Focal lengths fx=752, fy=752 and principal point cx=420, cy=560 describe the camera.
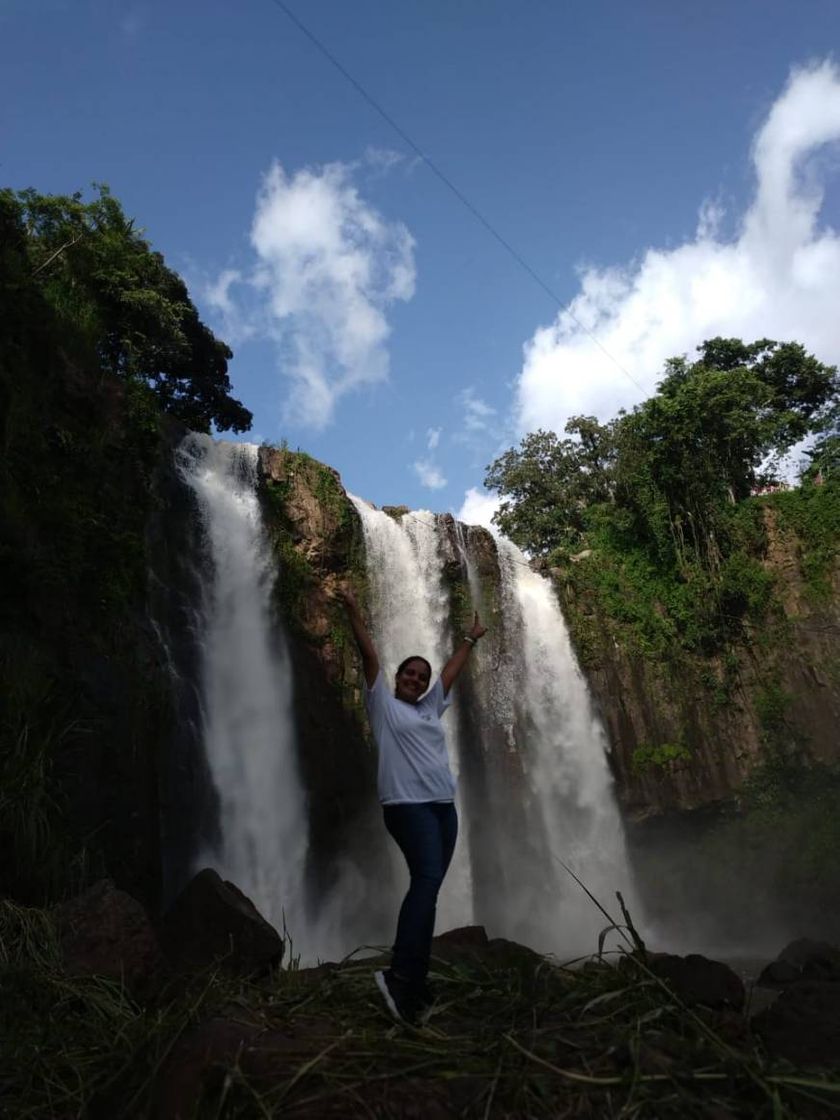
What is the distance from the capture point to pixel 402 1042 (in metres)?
2.36

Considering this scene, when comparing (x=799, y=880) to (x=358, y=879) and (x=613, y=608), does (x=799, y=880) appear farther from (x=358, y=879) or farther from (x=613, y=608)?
(x=358, y=879)

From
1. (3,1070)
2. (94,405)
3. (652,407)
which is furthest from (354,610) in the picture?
(652,407)

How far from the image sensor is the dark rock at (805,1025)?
2503 millimetres

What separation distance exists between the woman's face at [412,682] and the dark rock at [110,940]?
5.69 ft

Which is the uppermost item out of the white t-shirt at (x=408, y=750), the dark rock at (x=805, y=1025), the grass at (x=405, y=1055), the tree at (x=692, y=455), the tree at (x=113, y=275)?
the tree at (x=113, y=275)

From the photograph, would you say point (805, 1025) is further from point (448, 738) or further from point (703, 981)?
point (448, 738)

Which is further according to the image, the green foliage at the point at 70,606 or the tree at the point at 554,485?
the tree at the point at 554,485

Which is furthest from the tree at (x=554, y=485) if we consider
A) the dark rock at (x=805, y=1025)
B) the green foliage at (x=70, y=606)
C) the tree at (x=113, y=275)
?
the dark rock at (x=805, y=1025)

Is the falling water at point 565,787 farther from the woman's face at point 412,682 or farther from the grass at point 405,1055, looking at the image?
the grass at point 405,1055

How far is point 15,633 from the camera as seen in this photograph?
718cm

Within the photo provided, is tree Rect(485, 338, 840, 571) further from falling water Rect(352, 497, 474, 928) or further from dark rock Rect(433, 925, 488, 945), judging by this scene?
dark rock Rect(433, 925, 488, 945)

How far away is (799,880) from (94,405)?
16151mm

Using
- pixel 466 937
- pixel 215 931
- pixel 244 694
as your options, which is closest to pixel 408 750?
pixel 215 931

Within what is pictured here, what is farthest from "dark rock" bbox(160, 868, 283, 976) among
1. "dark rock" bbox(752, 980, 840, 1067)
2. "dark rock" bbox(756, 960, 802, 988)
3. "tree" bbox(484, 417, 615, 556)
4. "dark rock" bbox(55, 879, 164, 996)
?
"tree" bbox(484, 417, 615, 556)
